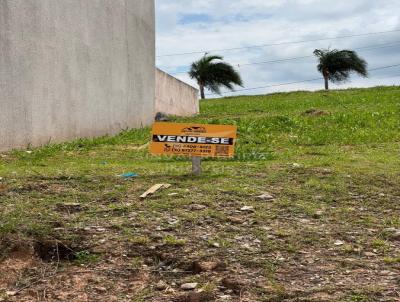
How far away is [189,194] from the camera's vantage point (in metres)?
4.85

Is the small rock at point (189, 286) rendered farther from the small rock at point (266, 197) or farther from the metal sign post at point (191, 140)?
the metal sign post at point (191, 140)

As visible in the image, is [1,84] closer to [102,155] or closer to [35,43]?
[35,43]

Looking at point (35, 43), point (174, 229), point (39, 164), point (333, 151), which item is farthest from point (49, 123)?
point (174, 229)

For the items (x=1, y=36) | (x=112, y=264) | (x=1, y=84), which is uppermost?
(x=1, y=36)

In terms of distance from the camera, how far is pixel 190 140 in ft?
18.0

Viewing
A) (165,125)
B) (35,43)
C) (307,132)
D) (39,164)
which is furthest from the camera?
(307,132)

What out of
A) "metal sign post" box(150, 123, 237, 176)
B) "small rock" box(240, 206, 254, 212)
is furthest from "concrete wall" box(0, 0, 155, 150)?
"small rock" box(240, 206, 254, 212)

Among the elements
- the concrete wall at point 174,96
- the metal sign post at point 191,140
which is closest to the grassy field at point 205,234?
the metal sign post at point 191,140

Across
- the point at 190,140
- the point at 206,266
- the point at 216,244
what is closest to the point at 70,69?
the point at 190,140

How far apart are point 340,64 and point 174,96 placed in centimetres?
2051

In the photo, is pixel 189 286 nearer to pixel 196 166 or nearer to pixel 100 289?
pixel 100 289

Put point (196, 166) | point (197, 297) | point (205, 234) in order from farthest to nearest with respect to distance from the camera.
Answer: point (196, 166), point (205, 234), point (197, 297)

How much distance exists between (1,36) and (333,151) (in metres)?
5.24

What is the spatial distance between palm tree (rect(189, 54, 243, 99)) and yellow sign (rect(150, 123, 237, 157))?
32.5 metres
